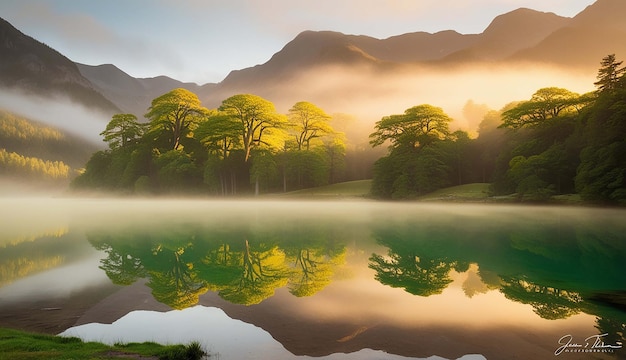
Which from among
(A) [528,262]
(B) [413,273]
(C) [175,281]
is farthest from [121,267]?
(A) [528,262]

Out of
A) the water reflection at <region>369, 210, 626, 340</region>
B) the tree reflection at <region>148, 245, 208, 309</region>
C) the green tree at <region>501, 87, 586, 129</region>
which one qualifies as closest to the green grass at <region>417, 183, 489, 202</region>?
the green tree at <region>501, 87, 586, 129</region>

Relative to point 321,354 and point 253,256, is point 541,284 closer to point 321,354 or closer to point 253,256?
point 321,354

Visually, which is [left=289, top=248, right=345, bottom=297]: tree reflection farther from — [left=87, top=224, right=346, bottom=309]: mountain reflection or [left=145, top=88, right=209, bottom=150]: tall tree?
[left=145, top=88, right=209, bottom=150]: tall tree

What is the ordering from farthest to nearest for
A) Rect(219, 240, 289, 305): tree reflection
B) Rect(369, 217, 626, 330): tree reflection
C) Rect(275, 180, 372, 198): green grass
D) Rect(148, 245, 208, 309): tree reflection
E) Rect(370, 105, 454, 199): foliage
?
Rect(275, 180, 372, 198): green grass → Rect(370, 105, 454, 199): foliage → Rect(219, 240, 289, 305): tree reflection → Rect(148, 245, 208, 309): tree reflection → Rect(369, 217, 626, 330): tree reflection

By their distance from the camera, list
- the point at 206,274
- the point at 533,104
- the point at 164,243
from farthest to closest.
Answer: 1. the point at 533,104
2. the point at 164,243
3. the point at 206,274

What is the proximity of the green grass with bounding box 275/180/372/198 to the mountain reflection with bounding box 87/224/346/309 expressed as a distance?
4147cm

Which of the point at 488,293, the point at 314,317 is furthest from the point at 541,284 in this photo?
the point at 314,317

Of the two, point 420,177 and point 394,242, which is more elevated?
point 420,177

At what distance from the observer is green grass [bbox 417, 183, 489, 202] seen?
54.7m

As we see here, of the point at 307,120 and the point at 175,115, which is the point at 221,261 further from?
the point at 175,115

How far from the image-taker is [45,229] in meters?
27.4

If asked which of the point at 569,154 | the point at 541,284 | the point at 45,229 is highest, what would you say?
the point at 569,154

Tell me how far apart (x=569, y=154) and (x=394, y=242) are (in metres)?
37.2

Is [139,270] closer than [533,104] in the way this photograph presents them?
Yes
